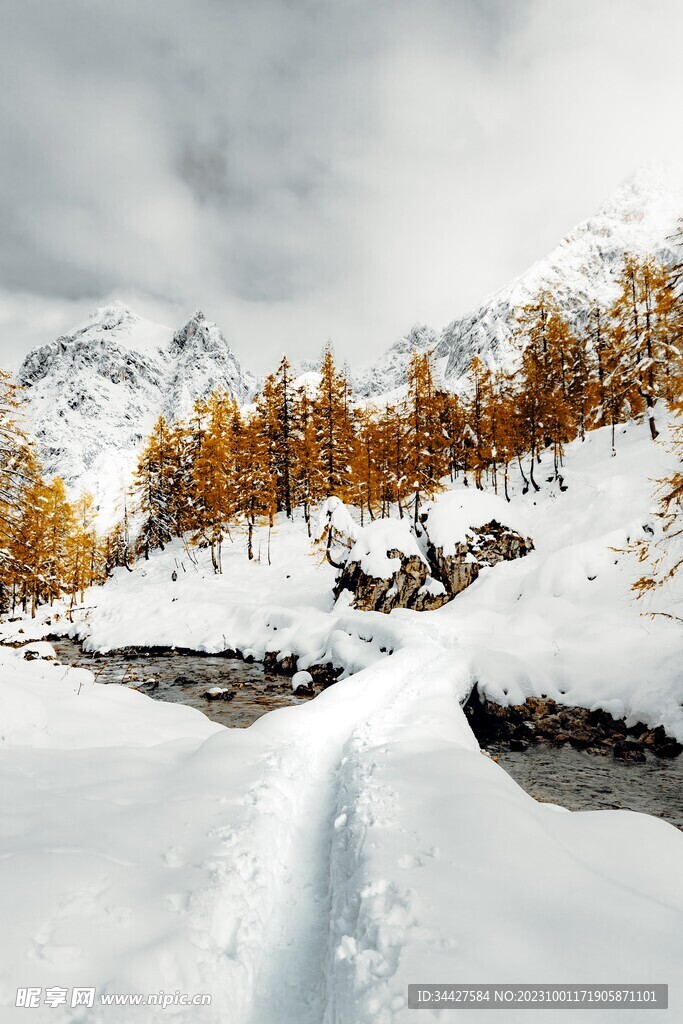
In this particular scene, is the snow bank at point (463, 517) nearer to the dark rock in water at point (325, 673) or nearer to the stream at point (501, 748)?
the dark rock in water at point (325, 673)

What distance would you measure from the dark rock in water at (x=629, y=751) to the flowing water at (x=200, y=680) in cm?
907

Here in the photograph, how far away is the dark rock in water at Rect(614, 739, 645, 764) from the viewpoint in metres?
10.6

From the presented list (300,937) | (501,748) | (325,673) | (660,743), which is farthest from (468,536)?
(300,937)

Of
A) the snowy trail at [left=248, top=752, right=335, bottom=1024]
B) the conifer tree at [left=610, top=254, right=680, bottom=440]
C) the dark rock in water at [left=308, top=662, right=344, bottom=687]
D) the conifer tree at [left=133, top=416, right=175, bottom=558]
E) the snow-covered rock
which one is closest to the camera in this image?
the snowy trail at [left=248, top=752, right=335, bottom=1024]

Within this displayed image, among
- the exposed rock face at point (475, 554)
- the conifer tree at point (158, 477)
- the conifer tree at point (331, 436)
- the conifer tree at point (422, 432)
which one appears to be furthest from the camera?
the conifer tree at point (158, 477)

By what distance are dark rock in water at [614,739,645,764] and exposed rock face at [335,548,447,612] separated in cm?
1233

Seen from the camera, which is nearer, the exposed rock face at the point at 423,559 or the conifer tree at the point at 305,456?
the exposed rock face at the point at 423,559

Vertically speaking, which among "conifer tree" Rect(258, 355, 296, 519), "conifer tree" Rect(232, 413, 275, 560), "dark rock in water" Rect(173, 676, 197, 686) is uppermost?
"conifer tree" Rect(258, 355, 296, 519)

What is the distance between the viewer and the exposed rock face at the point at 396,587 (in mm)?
23031

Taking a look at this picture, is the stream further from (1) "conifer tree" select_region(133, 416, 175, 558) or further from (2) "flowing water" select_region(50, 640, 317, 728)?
(1) "conifer tree" select_region(133, 416, 175, 558)

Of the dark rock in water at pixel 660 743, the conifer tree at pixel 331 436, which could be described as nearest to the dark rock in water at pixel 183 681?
the dark rock in water at pixel 660 743

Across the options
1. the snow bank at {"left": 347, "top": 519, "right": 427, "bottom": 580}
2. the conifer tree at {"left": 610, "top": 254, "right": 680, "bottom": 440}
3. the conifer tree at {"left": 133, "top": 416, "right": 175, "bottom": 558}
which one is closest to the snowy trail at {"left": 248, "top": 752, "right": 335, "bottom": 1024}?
the snow bank at {"left": 347, "top": 519, "right": 427, "bottom": 580}

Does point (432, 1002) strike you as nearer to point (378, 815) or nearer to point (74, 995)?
point (74, 995)

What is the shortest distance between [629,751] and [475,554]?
46.6 feet
